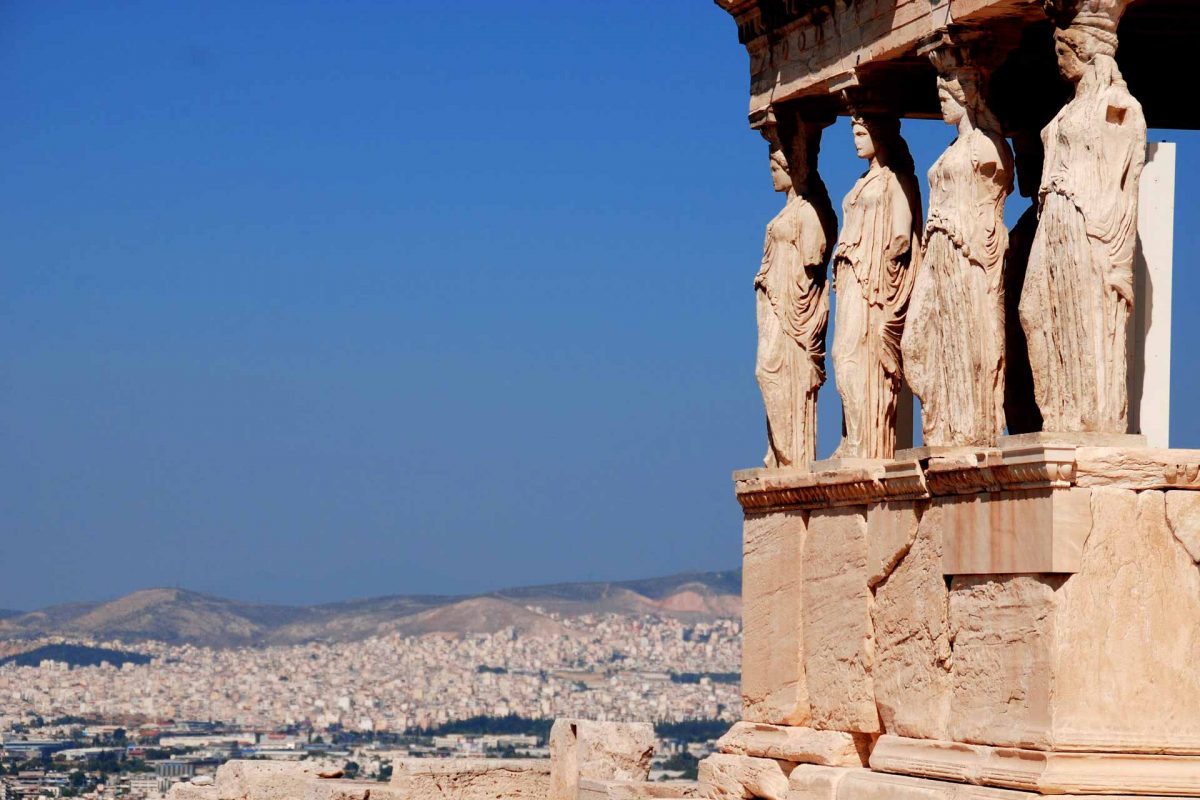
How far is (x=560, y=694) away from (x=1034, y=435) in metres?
70.7

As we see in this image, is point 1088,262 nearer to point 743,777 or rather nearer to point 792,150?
point 792,150

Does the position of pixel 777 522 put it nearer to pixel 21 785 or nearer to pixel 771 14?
pixel 771 14

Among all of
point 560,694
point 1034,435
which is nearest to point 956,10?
point 1034,435

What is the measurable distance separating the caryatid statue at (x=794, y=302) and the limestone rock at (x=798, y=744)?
165 cm

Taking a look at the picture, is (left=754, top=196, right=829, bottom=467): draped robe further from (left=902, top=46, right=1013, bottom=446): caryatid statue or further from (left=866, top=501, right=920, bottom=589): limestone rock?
(left=902, top=46, right=1013, bottom=446): caryatid statue

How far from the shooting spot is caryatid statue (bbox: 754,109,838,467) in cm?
1574

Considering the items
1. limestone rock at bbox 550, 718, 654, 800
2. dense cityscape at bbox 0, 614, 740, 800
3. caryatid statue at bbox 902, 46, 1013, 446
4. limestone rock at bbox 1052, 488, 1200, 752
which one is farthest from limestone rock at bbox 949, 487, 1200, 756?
dense cityscape at bbox 0, 614, 740, 800

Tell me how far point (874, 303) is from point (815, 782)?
8.97 ft

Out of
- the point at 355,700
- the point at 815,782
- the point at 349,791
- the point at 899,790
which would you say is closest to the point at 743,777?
the point at 815,782

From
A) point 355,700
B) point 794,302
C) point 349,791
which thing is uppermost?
point 794,302

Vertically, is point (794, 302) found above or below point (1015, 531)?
above

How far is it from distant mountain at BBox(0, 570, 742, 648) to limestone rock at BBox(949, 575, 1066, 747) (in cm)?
8543

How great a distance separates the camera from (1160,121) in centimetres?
1605

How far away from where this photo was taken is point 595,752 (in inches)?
685
